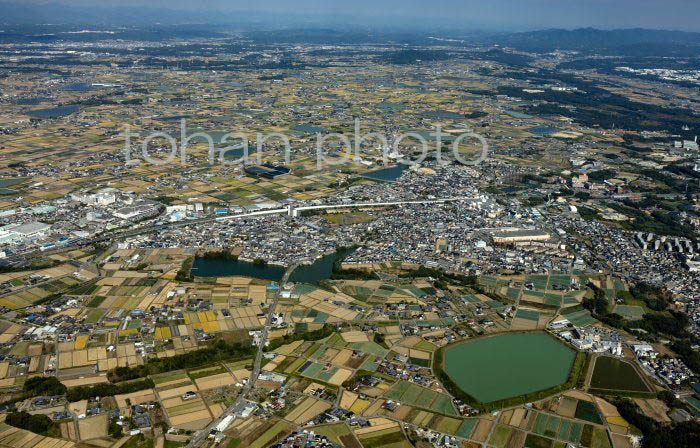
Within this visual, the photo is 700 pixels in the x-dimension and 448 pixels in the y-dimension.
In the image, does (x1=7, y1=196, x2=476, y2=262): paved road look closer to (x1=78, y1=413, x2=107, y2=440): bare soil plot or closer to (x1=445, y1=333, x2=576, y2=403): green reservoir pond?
(x1=78, y1=413, x2=107, y2=440): bare soil plot

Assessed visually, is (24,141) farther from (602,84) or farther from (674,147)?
(602,84)

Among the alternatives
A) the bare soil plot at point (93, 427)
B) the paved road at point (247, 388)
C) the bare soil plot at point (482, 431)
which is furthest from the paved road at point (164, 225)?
the bare soil plot at point (482, 431)

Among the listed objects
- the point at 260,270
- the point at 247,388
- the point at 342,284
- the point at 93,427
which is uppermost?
the point at 342,284

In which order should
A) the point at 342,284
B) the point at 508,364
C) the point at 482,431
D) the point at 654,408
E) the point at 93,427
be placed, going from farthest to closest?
the point at 342,284 < the point at 508,364 < the point at 654,408 < the point at 482,431 < the point at 93,427

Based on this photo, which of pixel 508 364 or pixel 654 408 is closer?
pixel 654 408

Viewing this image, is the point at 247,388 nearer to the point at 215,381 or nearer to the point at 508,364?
the point at 215,381

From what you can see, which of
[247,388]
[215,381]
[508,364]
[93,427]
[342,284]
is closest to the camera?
[93,427]

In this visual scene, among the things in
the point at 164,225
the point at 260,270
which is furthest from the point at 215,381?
the point at 164,225

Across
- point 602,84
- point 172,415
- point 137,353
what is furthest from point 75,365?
point 602,84
